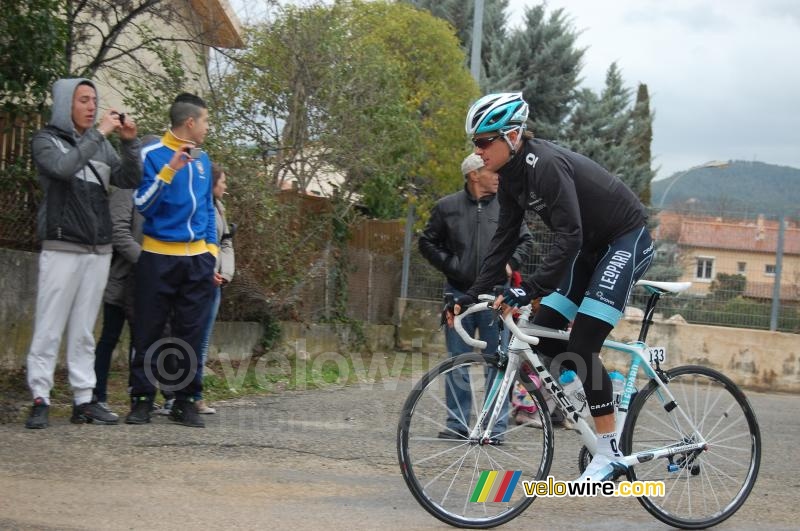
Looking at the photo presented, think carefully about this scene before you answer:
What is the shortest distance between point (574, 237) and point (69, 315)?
3.79 m

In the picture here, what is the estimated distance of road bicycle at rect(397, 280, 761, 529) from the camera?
466 cm

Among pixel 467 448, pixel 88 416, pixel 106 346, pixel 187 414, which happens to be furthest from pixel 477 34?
pixel 467 448

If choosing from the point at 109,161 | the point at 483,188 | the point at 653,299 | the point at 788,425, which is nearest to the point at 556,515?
the point at 653,299

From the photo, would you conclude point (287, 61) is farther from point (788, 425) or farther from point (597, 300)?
point (597, 300)

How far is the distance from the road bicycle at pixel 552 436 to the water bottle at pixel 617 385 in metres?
0.03

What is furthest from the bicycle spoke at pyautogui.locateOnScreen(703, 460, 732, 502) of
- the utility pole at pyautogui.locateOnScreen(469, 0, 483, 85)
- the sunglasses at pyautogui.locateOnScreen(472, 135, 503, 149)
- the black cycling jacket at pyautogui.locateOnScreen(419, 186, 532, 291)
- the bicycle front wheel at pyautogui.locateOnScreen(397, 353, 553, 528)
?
the utility pole at pyautogui.locateOnScreen(469, 0, 483, 85)

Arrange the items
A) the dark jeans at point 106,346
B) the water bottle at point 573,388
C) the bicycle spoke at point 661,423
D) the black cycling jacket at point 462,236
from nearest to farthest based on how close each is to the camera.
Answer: the water bottle at point 573,388 → the bicycle spoke at point 661,423 → the dark jeans at point 106,346 → the black cycling jacket at point 462,236

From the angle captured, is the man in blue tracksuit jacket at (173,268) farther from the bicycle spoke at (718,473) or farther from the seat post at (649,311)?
the bicycle spoke at (718,473)

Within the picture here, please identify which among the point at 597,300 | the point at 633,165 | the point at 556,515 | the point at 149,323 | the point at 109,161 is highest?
the point at 633,165

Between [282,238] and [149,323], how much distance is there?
4.74 metres

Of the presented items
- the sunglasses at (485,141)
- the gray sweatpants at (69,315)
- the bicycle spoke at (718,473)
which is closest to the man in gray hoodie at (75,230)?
the gray sweatpants at (69,315)

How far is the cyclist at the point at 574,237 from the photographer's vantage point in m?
4.70

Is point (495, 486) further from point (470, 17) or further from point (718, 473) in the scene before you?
point (470, 17)

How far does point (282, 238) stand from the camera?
11.4 metres
